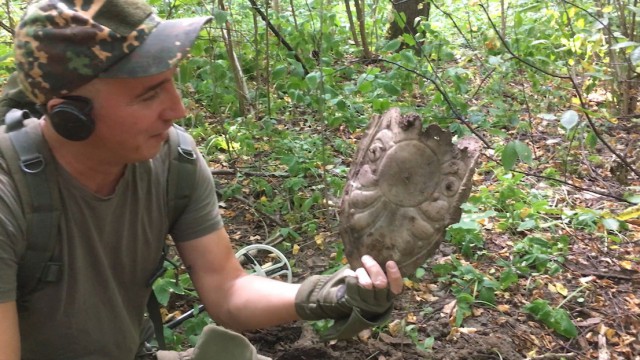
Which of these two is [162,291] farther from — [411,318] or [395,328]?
[411,318]

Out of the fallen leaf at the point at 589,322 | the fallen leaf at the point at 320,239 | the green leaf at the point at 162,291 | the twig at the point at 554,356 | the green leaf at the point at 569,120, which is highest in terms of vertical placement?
the green leaf at the point at 569,120

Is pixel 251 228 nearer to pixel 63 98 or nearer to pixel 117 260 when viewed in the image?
pixel 117 260

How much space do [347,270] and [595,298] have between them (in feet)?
6.69

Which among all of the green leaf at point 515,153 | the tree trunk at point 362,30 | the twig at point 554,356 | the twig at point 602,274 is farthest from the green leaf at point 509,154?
the tree trunk at point 362,30

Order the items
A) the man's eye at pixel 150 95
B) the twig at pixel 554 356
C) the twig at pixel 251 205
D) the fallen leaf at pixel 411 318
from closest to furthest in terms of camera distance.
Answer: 1. the man's eye at pixel 150 95
2. the twig at pixel 554 356
3. the fallen leaf at pixel 411 318
4. the twig at pixel 251 205

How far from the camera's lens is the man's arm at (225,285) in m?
2.02

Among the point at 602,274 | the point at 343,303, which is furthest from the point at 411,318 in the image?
the point at 343,303

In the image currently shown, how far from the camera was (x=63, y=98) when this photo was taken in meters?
1.57

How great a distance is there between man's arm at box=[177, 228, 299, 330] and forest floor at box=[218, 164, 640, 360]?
32.2 inches

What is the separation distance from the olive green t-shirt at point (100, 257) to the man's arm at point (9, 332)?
29 mm

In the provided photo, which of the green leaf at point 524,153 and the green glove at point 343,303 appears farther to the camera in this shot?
the green leaf at point 524,153

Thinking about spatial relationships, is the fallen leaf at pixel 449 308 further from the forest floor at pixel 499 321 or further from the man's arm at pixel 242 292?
the man's arm at pixel 242 292

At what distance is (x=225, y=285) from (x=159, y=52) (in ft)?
2.87

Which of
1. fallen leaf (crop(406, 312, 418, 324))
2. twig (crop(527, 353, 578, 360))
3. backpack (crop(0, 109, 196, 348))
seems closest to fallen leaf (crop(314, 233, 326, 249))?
fallen leaf (crop(406, 312, 418, 324))
